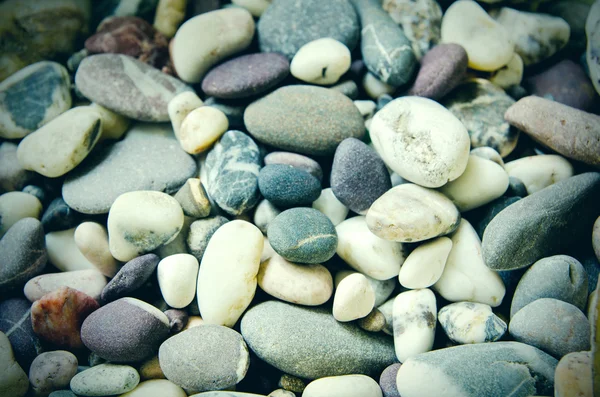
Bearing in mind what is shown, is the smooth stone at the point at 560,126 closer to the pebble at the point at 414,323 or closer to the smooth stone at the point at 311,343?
the pebble at the point at 414,323

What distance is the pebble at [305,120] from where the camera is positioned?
1.09 meters

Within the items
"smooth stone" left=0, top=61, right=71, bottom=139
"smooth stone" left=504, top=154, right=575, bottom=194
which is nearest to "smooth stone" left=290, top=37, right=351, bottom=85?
"smooth stone" left=504, top=154, right=575, bottom=194

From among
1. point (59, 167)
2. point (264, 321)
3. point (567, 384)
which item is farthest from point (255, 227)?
point (567, 384)

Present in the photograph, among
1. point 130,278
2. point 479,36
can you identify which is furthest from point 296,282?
point 479,36

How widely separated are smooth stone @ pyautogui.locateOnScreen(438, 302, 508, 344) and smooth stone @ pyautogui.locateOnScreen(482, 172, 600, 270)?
0.10m

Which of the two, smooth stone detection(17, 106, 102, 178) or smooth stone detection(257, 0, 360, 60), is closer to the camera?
smooth stone detection(17, 106, 102, 178)

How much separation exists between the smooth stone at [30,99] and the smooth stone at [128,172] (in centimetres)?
19

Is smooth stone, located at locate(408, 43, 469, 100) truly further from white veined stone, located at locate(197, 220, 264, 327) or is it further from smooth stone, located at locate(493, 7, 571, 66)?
white veined stone, located at locate(197, 220, 264, 327)

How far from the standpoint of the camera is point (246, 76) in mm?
1129

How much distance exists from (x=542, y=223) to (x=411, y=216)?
0.94 ft

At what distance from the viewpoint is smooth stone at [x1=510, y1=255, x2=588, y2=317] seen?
87 centimetres

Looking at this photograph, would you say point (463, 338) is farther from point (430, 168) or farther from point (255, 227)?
point (255, 227)

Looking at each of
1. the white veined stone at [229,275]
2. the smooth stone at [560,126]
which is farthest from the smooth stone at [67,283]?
the smooth stone at [560,126]

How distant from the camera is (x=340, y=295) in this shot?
2.90ft
